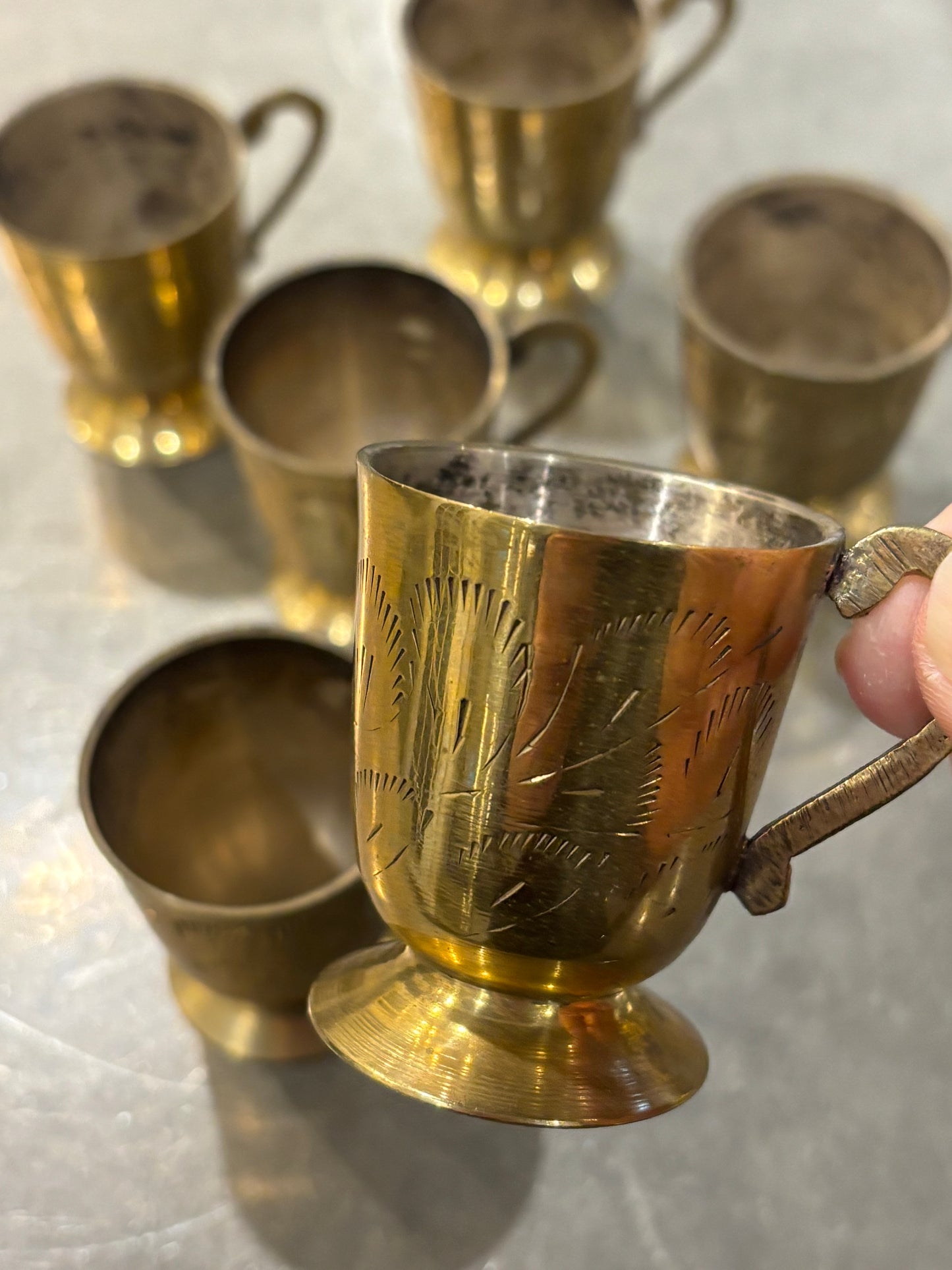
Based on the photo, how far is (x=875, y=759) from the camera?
39 cm

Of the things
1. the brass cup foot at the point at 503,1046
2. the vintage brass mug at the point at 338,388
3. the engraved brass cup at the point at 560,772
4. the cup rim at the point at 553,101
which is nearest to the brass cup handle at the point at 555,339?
the vintage brass mug at the point at 338,388

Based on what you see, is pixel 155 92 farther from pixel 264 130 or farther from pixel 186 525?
pixel 186 525

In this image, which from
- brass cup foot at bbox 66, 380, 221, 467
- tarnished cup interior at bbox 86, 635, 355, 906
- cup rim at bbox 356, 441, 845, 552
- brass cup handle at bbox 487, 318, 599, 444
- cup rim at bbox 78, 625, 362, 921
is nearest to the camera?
cup rim at bbox 356, 441, 845, 552

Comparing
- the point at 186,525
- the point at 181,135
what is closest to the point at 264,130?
the point at 181,135

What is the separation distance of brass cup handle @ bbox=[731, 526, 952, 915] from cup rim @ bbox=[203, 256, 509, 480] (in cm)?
26

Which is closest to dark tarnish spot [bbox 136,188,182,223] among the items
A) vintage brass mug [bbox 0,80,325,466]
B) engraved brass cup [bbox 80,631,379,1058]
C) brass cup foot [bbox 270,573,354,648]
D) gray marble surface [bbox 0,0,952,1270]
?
vintage brass mug [bbox 0,80,325,466]

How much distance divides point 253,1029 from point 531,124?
1.70 ft

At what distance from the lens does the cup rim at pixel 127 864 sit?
0.47m

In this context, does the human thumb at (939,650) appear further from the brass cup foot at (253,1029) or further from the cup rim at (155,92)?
the cup rim at (155,92)

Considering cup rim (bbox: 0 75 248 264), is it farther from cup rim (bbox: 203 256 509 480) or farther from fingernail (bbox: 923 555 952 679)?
fingernail (bbox: 923 555 952 679)

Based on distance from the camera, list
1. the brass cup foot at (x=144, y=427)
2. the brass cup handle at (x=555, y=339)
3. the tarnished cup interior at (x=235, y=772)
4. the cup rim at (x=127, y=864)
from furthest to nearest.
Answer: the brass cup foot at (x=144, y=427), the brass cup handle at (x=555, y=339), the tarnished cup interior at (x=235, y=772), the cup rim at (x=127, y=864)

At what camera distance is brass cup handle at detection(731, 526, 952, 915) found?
1.26ft

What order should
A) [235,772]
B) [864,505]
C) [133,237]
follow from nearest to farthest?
1. [235,772]
2. [864,505]
3. [133,237]

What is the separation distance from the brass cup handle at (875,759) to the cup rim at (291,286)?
255 millimetres
